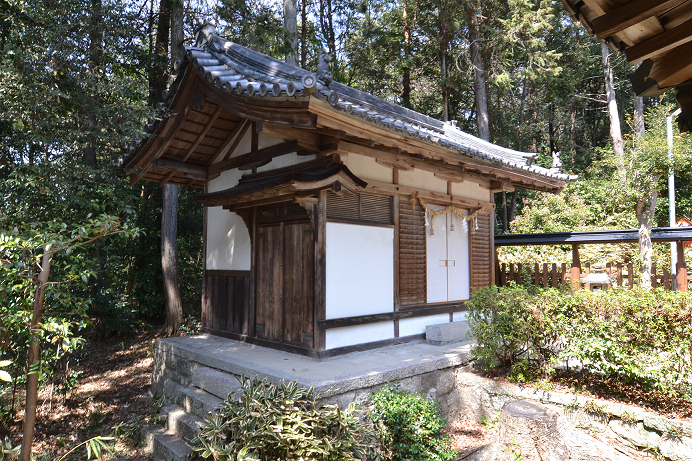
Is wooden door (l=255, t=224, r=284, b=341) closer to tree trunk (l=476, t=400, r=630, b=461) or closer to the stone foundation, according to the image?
the stone foundation

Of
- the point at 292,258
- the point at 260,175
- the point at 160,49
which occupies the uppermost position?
the point at 160,49

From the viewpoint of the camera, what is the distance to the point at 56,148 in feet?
20.0

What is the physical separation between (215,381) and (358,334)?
6.60ft

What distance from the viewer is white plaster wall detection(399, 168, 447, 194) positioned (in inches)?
280

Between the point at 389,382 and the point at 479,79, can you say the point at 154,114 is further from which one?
the point at 479,79

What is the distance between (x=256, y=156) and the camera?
22.0 feet

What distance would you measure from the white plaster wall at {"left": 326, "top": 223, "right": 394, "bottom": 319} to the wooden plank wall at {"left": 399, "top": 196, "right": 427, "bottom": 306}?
0.87ft

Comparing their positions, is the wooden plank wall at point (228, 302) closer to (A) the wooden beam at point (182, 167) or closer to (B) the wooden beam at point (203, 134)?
(A) the wooden beam at point (182, 167)

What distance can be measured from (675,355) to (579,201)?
1230cm

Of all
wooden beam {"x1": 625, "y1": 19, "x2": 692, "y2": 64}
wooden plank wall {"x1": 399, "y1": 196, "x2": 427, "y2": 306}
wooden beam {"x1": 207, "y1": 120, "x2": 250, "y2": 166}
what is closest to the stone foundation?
wooden plank wall {"x1": 399, "y1": 196, "x2": 427, "y2": 306}

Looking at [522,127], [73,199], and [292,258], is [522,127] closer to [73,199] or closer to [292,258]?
[292,258]

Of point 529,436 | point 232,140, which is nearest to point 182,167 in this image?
point 232,140

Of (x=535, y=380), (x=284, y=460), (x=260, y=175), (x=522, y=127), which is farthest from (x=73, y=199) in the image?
(x=522, y=127)

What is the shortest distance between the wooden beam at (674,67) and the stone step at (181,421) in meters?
5.11
